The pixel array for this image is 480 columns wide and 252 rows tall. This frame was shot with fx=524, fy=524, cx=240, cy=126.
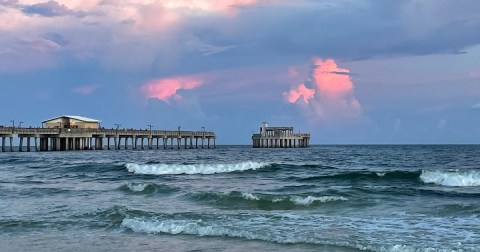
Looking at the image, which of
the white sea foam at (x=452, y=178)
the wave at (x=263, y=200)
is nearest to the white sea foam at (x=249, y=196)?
the wave at (x=263, y=200)

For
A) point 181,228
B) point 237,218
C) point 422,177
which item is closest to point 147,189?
point 237,218

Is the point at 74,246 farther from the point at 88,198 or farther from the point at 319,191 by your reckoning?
the point at 319,191

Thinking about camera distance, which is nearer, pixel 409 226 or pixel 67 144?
A: pixel 409 226

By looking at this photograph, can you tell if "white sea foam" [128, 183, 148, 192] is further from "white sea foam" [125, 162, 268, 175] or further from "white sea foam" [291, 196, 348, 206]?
"white sea foam" [125, 162, 268, 175]

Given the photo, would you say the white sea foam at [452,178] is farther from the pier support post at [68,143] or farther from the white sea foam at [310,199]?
the pier support post at [68,143]

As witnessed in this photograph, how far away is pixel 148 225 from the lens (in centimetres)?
1443

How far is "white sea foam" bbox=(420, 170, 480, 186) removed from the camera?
27.7 m

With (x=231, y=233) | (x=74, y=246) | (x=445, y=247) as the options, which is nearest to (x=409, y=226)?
(x=445, y=247)

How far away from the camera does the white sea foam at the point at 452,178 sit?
27656 mm

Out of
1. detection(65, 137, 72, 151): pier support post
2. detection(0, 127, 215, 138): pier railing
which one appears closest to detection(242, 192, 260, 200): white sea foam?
detection(0, 127, 215, 138): pier railing

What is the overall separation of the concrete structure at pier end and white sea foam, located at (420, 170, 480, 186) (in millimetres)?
88992

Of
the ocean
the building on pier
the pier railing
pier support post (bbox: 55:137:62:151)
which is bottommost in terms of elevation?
the ocean

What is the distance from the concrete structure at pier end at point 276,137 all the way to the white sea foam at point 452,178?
88992 mm

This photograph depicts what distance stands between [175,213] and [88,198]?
6.17 meters
